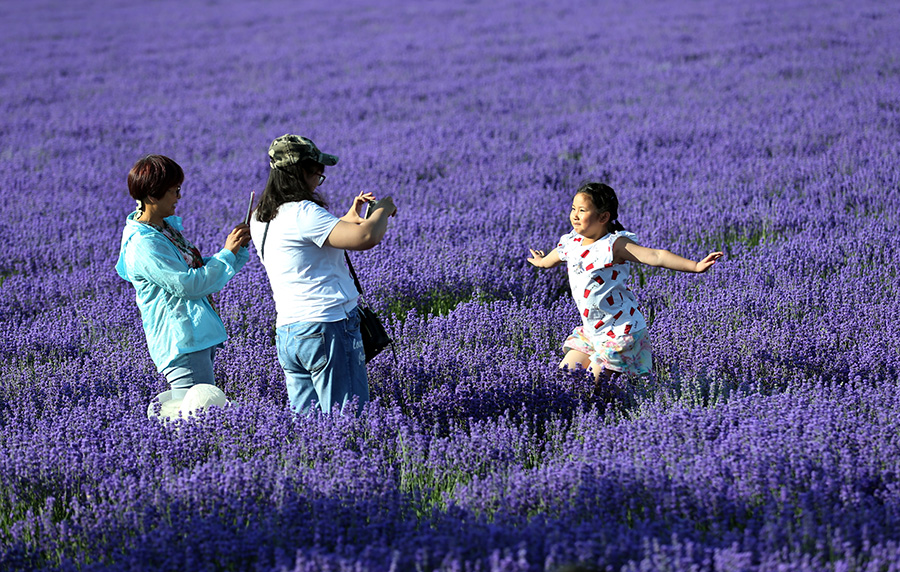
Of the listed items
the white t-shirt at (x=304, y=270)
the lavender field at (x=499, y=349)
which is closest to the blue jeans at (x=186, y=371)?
the lavender field at (x=499, y=349)

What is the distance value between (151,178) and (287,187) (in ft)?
1.96

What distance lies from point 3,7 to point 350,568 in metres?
34.6

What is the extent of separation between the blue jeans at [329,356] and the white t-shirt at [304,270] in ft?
0.13

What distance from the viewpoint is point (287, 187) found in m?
2.78

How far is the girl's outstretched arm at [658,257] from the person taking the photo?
277 cm

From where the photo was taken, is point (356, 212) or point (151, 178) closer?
point (356, 212)

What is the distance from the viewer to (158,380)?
344 cm

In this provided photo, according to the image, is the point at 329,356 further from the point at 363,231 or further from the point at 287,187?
the point at 287,187

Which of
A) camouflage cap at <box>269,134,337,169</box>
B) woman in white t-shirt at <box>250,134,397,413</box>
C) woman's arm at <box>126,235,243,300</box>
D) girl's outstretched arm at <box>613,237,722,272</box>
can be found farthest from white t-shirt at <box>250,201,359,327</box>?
girl's outstretched arm at <box>613,237,722,272</box>

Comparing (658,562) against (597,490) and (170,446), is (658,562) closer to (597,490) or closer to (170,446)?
(597,490)

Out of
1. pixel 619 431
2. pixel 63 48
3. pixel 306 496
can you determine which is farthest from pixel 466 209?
pixel 63 48

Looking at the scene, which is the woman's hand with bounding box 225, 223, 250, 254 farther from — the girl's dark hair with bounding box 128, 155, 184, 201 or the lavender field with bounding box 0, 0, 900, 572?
the lavender field with bounding box 0, 0, 900, 572

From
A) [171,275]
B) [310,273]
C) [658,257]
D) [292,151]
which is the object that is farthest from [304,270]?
[658,257]

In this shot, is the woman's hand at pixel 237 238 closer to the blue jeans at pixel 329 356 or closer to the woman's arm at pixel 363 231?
the blue jeans at pixel 329 356
